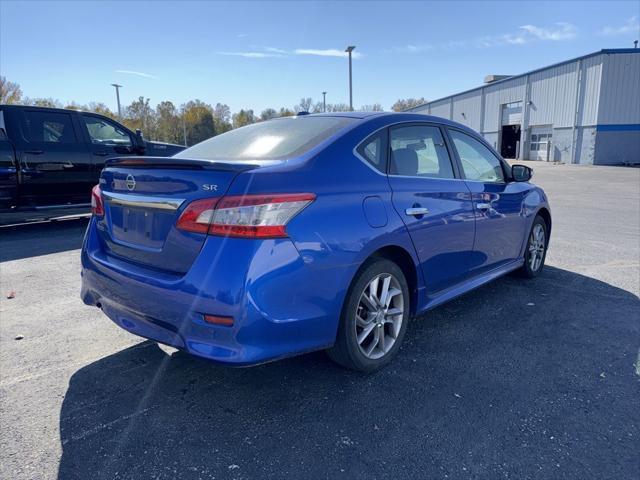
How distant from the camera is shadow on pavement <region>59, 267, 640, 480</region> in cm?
221

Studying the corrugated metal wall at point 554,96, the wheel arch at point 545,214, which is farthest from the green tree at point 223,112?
the wheel arch at point 545,214

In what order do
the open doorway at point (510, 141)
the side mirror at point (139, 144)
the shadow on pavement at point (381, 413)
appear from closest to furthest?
the shadow on pavement at point (381, 413)
the side mirror at point (139, 144)
the open doorway at point (510, 141)

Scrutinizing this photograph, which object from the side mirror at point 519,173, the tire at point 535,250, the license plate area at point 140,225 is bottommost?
the tire at point 535,250

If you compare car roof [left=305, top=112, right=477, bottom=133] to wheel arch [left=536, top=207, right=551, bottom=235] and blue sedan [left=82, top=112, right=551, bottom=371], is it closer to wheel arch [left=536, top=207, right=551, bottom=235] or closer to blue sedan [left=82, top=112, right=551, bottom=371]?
blue sedan [left=82, top=112, right=551, bottom=371]

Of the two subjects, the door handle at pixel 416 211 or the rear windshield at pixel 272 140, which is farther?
the door handle at pixel 416 211

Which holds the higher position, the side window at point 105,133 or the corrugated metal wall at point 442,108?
the corrugated metal wall at point 442,108

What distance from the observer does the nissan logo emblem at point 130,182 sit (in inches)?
108

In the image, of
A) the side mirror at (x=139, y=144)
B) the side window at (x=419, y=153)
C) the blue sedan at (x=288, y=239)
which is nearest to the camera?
the blue sedan at (x=288, y=239)

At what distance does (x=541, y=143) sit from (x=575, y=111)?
4.95 m

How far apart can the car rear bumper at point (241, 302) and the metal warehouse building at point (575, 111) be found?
35.5m

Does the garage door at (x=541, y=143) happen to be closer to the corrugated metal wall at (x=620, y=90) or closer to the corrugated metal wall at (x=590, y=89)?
the corrugated metal wall at (x=590, y=89)

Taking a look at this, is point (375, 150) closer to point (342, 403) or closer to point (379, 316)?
point (379, 316)

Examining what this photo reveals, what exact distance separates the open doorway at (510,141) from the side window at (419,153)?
137ft

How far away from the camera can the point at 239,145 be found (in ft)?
10.9
